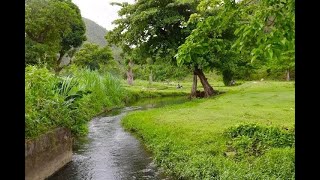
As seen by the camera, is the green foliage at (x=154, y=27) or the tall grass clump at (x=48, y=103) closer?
the tall grass clump at (x=48, y=103)

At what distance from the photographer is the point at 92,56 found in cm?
3919

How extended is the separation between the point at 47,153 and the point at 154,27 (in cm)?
1537

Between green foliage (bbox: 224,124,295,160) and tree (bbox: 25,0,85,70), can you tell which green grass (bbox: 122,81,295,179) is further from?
tree (bbox: 25,0,85,70)

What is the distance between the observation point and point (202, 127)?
1095 centimetres

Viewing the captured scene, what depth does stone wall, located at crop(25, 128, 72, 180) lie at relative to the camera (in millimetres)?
6488

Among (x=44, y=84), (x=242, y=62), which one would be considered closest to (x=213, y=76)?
(x=242, y=62)

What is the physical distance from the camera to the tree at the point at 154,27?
21.2 metres

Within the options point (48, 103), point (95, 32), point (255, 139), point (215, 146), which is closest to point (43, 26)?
point (48, 103)

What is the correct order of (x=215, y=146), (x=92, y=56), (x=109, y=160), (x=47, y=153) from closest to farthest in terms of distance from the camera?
(x=47, y=153), (x=215, y=146), (x=109, y=160), (x=92, y=56)

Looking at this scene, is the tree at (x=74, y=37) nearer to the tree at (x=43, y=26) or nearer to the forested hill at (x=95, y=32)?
the tree at (x=43, y=26)

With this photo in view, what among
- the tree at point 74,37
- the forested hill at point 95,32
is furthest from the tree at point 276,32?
the forested hill at point 95,32

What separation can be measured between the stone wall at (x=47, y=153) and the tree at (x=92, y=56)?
101 feet

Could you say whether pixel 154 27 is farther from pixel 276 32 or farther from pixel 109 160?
pixel 276 32
